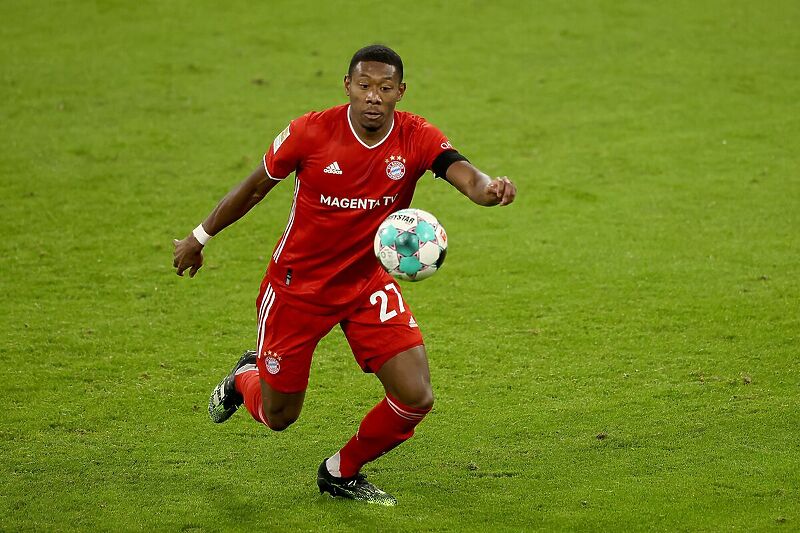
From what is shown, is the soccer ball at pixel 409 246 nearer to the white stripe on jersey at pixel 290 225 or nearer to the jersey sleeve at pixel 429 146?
the jersey sleeve at pixel 429 146

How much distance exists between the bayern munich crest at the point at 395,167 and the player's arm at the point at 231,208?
1.86ft

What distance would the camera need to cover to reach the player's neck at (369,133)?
5.52 m

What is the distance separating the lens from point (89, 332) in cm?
790

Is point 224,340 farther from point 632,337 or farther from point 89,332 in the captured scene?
point 632,337

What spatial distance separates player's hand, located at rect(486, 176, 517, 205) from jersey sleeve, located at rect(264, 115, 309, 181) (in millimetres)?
1031

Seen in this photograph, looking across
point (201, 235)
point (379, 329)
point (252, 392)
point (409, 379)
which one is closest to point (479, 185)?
point (379, 329)

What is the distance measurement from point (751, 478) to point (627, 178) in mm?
5068

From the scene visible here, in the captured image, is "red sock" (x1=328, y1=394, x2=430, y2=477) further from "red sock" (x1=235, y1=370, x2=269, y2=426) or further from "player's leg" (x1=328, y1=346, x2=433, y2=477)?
"red sock" (x1=235, y1=370, x2=269, y2=426)

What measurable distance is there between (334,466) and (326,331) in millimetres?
713

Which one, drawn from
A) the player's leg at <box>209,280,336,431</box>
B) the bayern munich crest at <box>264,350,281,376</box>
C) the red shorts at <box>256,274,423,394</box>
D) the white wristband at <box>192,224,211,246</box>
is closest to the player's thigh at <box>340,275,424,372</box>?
the red shorts at <box>256,274,423,394</box>

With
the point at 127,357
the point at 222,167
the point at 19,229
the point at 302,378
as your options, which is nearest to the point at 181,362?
the point at 127,357

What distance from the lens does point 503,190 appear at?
16.7 feet

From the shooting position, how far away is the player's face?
543cm

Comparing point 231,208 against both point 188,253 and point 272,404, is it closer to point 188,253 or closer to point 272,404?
point 188,253
